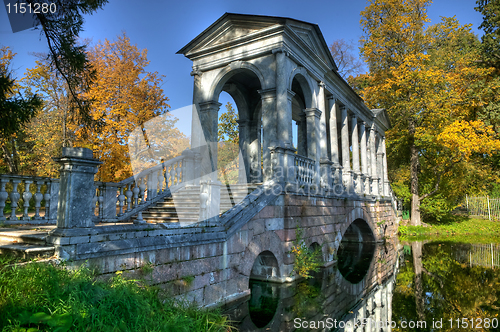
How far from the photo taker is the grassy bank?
20016mm

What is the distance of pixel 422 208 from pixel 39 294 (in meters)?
23.3

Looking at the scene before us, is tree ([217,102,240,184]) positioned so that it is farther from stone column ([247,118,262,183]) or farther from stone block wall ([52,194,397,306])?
stone block wall ([52,194,397,306])

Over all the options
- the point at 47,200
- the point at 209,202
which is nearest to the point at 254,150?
the point at 209,202

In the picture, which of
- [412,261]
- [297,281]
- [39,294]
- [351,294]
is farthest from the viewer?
[412,261]

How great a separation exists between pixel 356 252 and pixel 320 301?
7650 millimetres

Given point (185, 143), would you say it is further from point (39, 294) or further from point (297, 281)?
point (39, 294)

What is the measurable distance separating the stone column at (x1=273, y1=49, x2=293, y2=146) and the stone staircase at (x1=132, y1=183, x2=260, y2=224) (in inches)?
67.0

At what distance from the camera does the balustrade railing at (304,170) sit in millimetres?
8992

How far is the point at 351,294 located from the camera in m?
7.66

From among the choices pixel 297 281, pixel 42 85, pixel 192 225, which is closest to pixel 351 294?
pixel 297 281

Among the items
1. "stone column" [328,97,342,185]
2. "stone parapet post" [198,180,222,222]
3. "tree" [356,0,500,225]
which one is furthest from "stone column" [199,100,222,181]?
"tree" [356,0,500,225]

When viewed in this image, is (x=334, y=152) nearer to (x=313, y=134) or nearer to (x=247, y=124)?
(x=313, y=134)

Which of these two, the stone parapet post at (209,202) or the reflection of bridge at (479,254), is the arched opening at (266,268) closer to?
the stone parapet post at (209,202)

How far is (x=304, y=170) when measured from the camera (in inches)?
370
